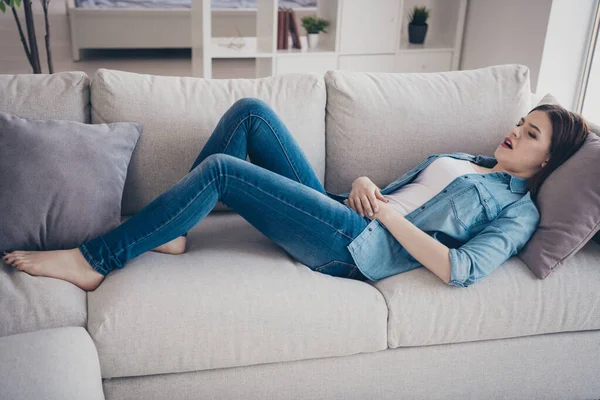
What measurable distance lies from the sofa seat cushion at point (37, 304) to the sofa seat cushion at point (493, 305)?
0.79 metres

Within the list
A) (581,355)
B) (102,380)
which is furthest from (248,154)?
(581,355)

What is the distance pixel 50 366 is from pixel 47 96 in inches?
38.0

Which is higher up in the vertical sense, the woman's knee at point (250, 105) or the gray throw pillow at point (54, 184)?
the woman's knee at point (250, 105)

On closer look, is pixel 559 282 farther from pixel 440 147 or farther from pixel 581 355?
pixel 440 147

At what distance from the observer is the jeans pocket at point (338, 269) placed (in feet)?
5.51

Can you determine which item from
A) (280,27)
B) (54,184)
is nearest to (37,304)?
(54,184)

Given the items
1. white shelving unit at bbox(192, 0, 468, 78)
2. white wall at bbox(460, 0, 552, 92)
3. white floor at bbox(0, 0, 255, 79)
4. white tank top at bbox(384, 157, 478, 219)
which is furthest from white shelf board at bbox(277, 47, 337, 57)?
white tank top at bbox(384, 157, 478, 219)

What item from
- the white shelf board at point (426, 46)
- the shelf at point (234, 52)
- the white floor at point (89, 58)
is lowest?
the white floor at point (89, 58)

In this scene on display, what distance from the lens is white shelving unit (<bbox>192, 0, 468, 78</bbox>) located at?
3707 mm

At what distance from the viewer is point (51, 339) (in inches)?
53.1

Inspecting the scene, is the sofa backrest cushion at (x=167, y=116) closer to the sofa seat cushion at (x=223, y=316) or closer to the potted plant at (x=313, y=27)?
the sofa seat cushion at (x=223, y=316)

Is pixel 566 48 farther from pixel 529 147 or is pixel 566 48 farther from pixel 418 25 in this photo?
pixel 529 147

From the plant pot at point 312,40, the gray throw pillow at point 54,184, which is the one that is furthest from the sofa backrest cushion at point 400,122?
the plant pot at point 312,40

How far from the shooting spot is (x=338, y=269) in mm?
1693
